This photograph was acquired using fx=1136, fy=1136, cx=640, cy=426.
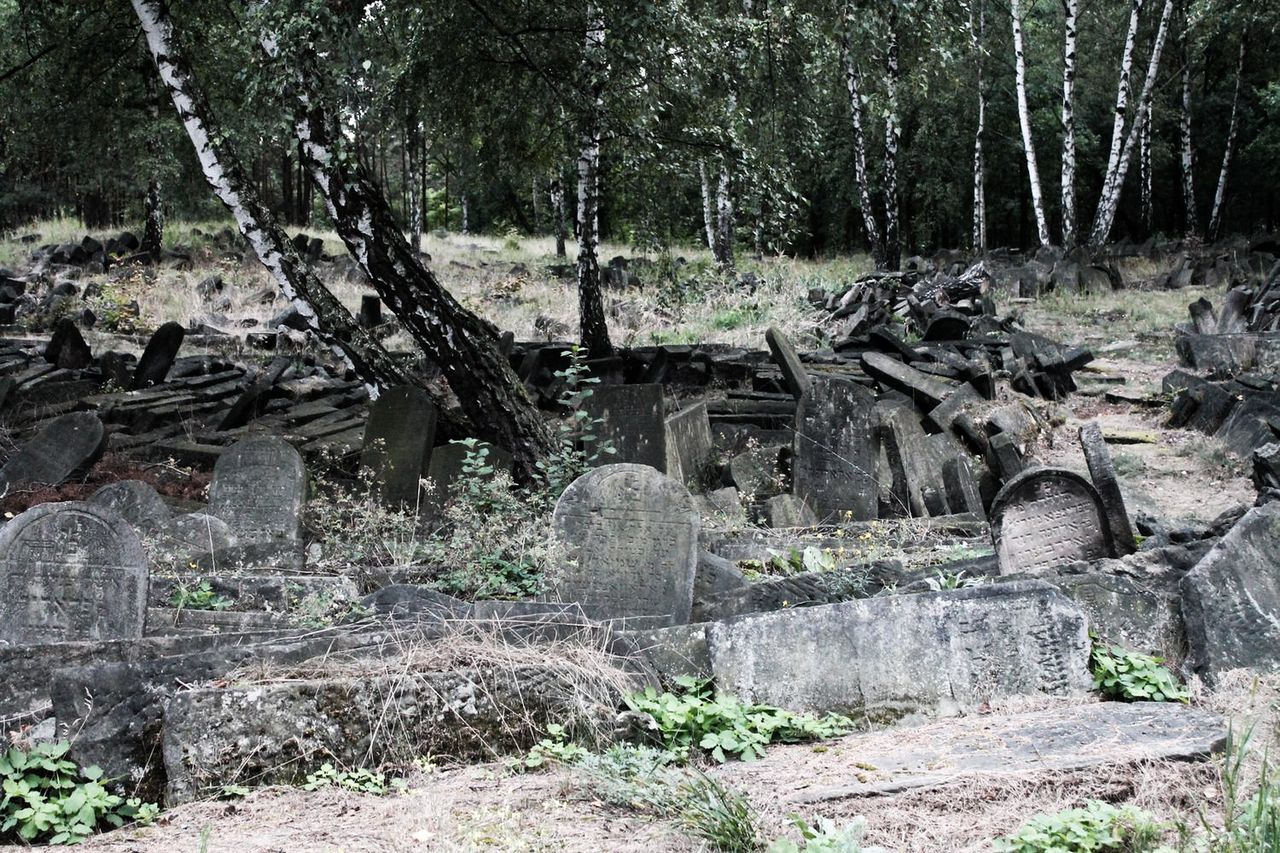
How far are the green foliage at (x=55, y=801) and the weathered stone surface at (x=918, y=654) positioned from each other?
2.64m

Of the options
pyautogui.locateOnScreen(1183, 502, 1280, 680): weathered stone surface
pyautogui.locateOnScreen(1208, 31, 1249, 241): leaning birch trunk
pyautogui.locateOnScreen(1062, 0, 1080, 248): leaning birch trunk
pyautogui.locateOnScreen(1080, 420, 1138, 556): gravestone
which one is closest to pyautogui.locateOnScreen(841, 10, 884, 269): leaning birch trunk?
pyautogui.locateOnScreen(1062, 0, 1080, 248): leaning birch trunk

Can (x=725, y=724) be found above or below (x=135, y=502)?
below

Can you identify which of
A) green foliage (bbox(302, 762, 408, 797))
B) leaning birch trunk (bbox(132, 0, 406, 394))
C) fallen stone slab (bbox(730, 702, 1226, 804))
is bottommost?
green foliage (bbox(302, 762, 408, 797))

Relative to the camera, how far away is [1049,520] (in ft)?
22.4

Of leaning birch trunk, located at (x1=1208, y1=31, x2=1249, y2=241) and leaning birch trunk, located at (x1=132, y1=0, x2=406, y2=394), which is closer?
leaning birch trunk, located at (x1=132, y1=0, x2=406, y2=394)

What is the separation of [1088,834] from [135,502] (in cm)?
654

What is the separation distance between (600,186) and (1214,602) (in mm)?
11392

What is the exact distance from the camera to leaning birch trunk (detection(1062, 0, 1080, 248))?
79.2 feet

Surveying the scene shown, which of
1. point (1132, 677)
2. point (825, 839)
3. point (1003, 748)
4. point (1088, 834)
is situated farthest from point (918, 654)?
point (825, 839)

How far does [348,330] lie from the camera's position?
10625 millimetres

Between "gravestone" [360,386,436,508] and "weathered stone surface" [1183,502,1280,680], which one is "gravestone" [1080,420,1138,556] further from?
"gravestone" [360,386,436,508]

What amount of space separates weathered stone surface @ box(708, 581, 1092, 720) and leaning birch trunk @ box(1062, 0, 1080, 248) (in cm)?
2151

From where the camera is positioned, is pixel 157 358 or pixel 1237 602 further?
pixel 157 358

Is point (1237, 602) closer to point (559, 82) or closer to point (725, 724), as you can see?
point (725, 724)
